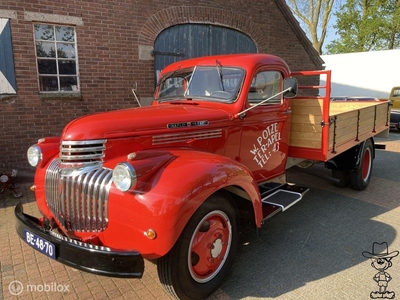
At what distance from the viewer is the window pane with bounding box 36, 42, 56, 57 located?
19.0 feet

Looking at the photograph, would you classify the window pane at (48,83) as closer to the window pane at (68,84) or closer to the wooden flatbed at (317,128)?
the window pane at (68,84)

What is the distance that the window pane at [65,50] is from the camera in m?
6.00

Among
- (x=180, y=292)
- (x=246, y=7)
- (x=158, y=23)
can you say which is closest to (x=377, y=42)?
(x=246, y=7)

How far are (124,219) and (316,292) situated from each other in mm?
1789

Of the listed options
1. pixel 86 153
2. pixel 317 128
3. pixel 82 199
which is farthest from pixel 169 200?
pixel 317 128

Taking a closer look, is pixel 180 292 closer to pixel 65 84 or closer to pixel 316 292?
pixel 316 292

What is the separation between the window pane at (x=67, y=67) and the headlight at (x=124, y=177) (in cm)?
469

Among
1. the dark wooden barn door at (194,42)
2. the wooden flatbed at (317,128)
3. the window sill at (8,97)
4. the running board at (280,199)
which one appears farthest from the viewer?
the dark wooden barn door at (194,42)

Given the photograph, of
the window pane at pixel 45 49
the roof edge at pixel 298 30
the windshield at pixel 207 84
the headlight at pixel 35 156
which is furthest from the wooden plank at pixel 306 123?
the roof edge at pixel 298 30

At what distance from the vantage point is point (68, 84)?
6180 mm

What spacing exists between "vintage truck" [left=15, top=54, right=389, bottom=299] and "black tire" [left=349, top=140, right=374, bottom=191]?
65.1 inches

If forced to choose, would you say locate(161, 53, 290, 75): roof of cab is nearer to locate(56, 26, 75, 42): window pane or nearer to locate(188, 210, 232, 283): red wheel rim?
locate(188, 210, 232, 283): red wheel rim

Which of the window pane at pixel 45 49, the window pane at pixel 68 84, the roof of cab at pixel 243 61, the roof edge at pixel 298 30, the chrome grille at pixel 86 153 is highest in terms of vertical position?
the roof edge at pixel 298 30

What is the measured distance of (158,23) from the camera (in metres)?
6.92
